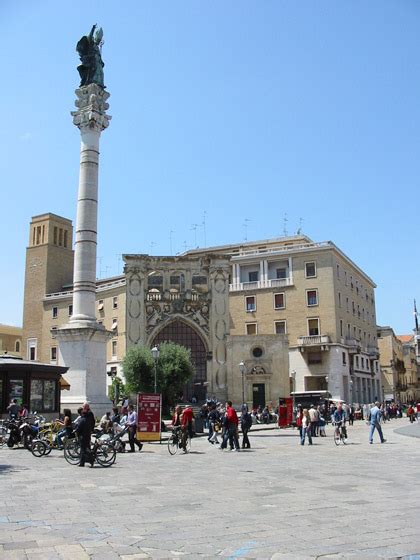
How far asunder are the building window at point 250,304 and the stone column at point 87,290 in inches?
1358

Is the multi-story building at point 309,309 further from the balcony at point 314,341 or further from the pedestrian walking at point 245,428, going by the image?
the pedestrian walking at point 245,428

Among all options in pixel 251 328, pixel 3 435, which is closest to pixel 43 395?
pixel 3 435

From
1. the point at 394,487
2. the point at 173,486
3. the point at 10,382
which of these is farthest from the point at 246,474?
the point at 10,382

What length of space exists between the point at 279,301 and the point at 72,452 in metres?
46.1

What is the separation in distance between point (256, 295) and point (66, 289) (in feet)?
87.6

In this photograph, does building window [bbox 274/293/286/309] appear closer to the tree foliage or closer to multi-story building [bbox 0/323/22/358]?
the tree foliage

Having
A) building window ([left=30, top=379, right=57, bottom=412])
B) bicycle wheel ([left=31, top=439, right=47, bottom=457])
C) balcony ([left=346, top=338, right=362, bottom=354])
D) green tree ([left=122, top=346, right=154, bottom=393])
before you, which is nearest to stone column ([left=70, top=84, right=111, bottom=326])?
building window ([left=30, top=379, right=57, bottom=412])

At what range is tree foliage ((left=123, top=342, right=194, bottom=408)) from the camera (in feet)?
157

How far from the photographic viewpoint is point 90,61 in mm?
29938

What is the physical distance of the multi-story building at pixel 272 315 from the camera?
183ft

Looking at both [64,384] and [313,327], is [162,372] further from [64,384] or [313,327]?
[64,384]

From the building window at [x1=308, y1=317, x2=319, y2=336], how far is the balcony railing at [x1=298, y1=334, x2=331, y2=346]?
110 centimetres

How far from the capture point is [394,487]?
11.5 m

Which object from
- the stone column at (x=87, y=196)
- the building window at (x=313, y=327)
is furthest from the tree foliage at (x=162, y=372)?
the stone column at (x=87, y=196)
